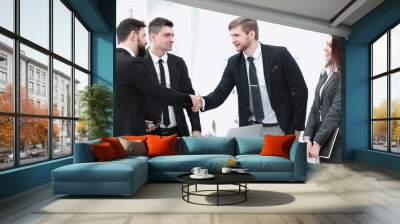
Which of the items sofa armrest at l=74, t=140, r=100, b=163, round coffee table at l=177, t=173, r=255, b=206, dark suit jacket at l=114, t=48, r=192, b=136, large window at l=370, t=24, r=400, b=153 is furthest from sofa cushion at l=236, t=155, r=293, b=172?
large window at l=370, t=24, r=400, b=153

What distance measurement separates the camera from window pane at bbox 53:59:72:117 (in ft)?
21.5

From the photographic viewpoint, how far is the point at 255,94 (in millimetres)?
8859

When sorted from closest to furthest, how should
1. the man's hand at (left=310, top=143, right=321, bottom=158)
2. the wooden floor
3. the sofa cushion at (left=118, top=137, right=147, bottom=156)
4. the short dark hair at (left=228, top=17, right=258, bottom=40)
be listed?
the wooden floor
the sofa cushion at (left=118, top=137, right=147, bottom=156)
the short dark hair at (left=228, top=17, right=258, bottom=40)
the man's hand at (left=310, top=143, right=321, bottom=158)

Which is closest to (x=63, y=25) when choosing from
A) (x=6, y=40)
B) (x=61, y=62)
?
(x=61, y=62)

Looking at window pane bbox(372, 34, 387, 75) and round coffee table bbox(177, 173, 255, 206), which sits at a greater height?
window pane bbox(372, 34, 387, 75)

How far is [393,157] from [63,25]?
273 inches

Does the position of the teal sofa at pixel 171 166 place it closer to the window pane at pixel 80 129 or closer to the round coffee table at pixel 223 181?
the round coffee table at pixel 223 181

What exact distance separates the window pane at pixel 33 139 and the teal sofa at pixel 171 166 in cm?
71

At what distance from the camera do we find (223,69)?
29.7 feet

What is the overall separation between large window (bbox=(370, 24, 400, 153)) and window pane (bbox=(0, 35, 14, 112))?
23.9ft

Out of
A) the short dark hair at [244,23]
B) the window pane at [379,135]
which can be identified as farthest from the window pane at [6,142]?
the window pane at [379,135]

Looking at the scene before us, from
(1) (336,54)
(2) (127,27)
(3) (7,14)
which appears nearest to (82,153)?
(3) (7,14)

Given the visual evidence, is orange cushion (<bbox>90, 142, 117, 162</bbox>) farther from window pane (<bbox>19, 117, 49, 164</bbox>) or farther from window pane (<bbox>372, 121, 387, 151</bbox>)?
window pane (<bbox>372, 121, 387, 151</bbox>)

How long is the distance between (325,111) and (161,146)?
15.1 ft
